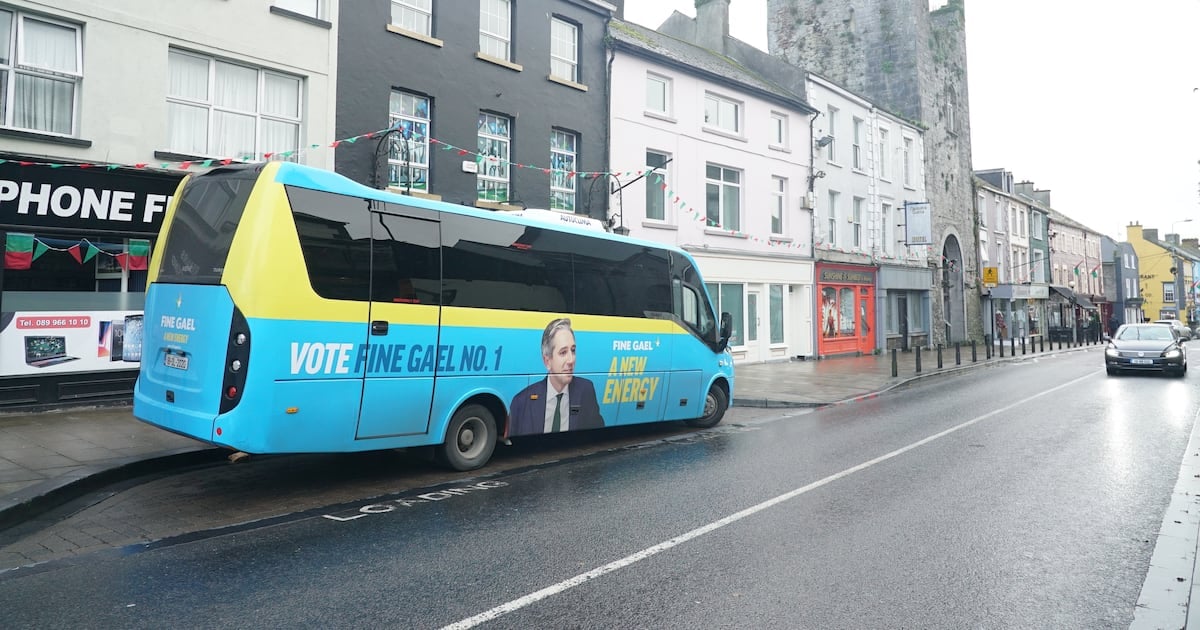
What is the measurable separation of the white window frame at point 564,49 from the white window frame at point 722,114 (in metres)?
5.38

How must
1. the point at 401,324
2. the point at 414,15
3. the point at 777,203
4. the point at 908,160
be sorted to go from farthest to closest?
1. the point at 908,160
2. the point at 777,203
3. the point at 414,15
4. the point at 401,324

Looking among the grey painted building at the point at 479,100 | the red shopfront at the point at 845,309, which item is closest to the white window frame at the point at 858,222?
the red shopfront at the point at 845,309

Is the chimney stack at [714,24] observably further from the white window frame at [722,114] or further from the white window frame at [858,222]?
the white window frame at [858,222]

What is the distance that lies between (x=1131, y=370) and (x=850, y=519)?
61.4 ft

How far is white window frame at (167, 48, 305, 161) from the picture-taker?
1234 centimetres

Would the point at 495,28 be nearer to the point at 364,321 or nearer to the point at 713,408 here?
the point at 713,408

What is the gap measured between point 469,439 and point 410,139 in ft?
Result: 29.3

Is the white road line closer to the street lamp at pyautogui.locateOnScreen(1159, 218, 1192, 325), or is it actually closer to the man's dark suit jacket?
the man's dark suit jacket

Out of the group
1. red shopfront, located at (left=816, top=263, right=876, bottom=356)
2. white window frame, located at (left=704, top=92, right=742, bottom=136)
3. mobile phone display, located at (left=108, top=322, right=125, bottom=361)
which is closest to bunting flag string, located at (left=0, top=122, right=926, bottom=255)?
mobile phone display, located at (left=108, top=322, right=125, bottom=361)

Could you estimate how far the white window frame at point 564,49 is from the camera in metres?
18.3

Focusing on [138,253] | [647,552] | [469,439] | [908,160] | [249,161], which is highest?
[908,160]

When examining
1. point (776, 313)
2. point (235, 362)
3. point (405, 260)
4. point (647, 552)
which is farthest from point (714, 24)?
point (647, 552)

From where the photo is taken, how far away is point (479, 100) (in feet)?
53.7

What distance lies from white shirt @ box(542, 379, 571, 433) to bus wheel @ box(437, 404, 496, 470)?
78 cm
